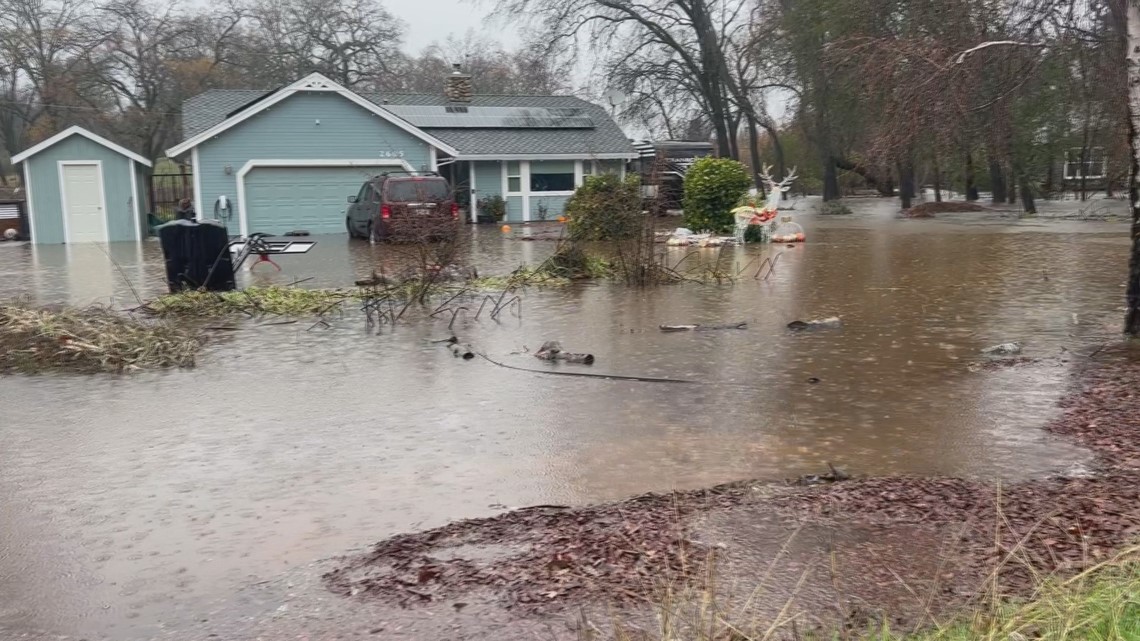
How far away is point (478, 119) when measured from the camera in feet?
110

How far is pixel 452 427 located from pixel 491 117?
28184 mm

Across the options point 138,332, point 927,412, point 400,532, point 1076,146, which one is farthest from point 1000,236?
point 400,532

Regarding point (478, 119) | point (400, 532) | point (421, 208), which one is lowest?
point (400, 532)

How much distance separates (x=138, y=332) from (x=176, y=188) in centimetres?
2410

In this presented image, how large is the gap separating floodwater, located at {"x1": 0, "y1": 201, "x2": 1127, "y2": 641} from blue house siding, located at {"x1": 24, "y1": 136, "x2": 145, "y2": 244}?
17775 mm

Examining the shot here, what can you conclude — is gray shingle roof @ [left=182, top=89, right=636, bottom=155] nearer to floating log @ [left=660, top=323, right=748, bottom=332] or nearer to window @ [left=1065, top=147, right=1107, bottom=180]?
window @ [left=1065, top=147, right=1107, bottom=180]

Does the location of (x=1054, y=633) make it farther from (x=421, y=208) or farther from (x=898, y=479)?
(x=421, y=208)

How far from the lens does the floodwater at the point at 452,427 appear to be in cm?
471

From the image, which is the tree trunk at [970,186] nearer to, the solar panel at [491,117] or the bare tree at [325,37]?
the solar panel at [491,117]

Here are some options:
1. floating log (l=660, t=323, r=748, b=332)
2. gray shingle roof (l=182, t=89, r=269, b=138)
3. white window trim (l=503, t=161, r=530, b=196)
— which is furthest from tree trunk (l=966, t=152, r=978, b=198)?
floating log (l=660, t=323, r=748, b=332)

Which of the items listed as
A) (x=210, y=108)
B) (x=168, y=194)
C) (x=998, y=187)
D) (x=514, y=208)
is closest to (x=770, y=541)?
(x=514, y=208)

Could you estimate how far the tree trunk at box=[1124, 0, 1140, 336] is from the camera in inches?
335

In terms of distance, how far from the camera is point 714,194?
23.5 metres

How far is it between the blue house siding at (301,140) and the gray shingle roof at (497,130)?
136 centimetres
